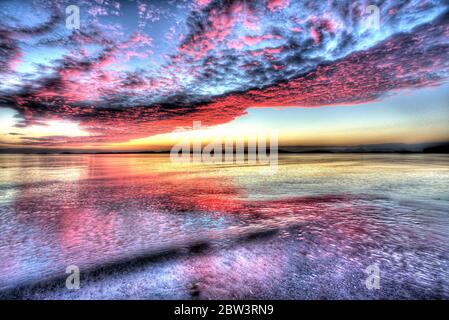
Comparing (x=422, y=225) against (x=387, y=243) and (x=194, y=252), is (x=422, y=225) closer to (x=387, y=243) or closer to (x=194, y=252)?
(x=387, y=243)

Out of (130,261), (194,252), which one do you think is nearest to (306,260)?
(194,252)

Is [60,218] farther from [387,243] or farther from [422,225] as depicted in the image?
[422,225]

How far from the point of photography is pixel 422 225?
6375mm

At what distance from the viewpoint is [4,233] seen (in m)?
5.96

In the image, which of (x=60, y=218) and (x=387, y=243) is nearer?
(x=387, y=243)

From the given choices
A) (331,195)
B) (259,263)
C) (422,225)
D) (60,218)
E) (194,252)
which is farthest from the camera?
(331,195)

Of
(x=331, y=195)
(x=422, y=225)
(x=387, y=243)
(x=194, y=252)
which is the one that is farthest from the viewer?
(x=331, y=195)

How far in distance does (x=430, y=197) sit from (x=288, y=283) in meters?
9.35

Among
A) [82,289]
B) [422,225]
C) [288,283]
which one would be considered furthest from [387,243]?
[82,289]
